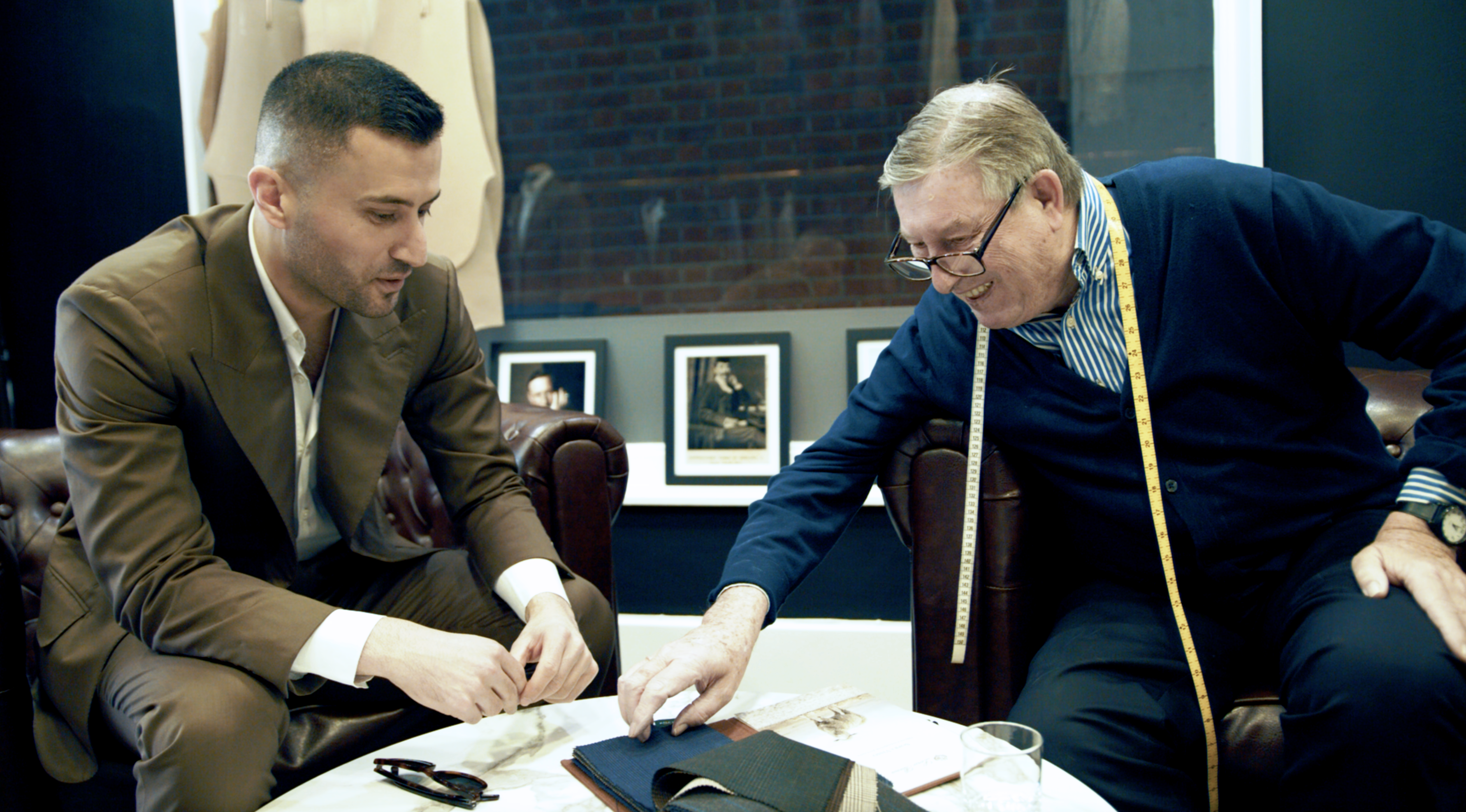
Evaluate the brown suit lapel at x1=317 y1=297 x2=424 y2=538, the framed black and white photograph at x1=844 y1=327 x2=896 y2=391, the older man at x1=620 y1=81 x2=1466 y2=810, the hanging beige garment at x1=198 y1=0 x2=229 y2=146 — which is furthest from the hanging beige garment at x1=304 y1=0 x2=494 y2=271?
the older man at x1=620 y1=81 x2=1466 y2=810

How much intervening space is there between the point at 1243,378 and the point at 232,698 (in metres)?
1.56

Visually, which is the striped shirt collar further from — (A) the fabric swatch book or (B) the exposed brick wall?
(B) the exposed brick wall

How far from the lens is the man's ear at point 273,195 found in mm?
1587

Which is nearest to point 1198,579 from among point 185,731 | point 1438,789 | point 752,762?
point 1438,789

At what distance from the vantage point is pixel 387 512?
2289mm

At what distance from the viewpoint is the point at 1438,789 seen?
3.89 ft

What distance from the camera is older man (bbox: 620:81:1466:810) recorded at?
1394mm

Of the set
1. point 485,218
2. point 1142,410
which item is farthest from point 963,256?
point 485,218

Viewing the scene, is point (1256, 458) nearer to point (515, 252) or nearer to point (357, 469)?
point (357, 469)

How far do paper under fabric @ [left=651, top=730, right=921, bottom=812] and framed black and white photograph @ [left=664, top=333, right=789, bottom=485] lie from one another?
2141 mm

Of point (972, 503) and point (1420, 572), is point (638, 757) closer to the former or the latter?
point (972, 503)

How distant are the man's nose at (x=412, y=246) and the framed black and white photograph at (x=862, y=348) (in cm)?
191

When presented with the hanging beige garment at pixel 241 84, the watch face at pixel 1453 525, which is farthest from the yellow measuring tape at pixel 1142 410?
the hanging beige garment at pixel 241 84

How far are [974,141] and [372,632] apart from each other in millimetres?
1150
